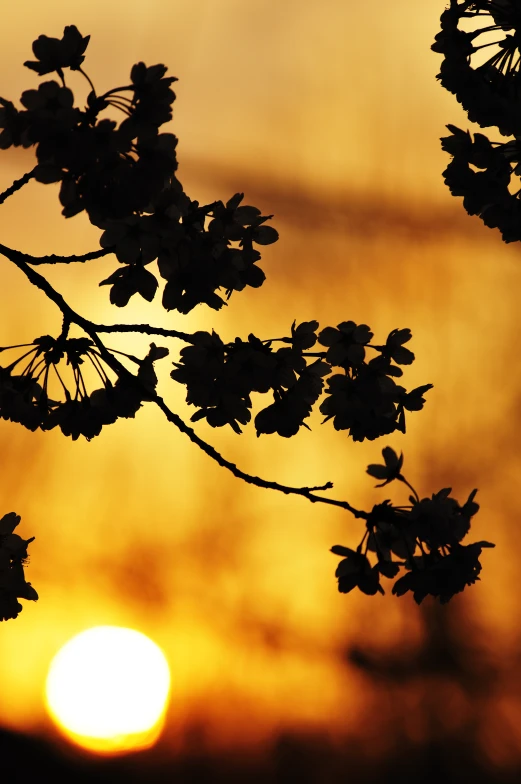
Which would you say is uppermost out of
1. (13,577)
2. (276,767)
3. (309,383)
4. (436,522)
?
(276,767)

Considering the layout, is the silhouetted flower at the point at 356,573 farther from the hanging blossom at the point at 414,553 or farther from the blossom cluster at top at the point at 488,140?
the blossom cluster at top at the point at 488,140

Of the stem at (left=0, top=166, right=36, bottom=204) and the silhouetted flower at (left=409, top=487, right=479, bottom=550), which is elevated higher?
the stem at (left=0, top=166, right=36, bottom=204)

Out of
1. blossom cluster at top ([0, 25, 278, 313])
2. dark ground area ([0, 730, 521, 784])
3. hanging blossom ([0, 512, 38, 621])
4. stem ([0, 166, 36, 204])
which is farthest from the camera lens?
dark ground area ([0, 730, 521, 784])

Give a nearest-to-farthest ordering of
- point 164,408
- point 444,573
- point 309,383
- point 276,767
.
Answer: point 164,408 → point 444,573 → point 309,383 → point 276,767

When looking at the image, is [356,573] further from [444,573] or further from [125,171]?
[125,171]

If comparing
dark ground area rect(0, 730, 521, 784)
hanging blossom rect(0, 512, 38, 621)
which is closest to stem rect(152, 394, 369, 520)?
hanging blossom rect(0, 512, 38, 621)

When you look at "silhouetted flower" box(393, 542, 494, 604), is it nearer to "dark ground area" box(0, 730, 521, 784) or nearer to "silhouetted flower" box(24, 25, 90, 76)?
"silhouetted flower" box(24, 25, 90, 76)

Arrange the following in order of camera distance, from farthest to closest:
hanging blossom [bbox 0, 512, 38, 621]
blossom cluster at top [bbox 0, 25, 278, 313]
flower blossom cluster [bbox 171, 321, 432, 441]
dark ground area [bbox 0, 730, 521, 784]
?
dark ground area [bbox 0, 730, 521, 784], hanging blossom [bbox 0, 512, 38, 621], flower blossom cluster [bbox 171, 321, 432, 441], blossom cluster at top [bbox 0, 25, 278, 313]

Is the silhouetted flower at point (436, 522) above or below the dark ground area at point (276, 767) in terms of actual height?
below

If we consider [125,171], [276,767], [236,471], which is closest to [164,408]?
[236,471]

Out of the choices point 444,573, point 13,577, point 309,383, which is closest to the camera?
point 444,573

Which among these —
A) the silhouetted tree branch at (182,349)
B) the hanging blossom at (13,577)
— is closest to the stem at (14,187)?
the silhouetted tree branch at (182,349)

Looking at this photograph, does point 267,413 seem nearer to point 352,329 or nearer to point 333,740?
point 352,329

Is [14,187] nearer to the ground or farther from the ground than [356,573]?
farther from the ground
